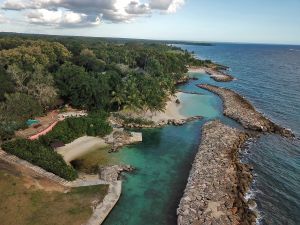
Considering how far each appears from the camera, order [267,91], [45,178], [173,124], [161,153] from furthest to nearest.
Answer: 1. [267,91]
2. [173,124]
3. [161,153]
4. [45,178]

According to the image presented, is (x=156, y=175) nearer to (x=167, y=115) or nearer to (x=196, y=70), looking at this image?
(x=167, y=115)

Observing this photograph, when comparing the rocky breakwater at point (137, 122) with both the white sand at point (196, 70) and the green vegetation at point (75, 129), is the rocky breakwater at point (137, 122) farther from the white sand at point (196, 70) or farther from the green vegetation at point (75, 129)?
the white sand at point (196, 70)

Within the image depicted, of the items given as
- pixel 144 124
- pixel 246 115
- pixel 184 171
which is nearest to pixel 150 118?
pixel 144 124

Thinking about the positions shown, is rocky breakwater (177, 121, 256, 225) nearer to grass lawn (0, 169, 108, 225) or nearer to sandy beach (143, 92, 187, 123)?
grass lawn (0, 169, 108, 225)

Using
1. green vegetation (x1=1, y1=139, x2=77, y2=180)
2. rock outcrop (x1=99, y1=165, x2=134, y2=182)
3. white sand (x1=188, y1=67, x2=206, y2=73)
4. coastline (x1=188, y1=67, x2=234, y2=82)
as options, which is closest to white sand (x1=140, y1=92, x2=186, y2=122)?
rock outcrop (x1=99, y1=165, x2=134, y2=182)

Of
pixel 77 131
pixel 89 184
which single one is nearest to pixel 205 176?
pixel 89 184

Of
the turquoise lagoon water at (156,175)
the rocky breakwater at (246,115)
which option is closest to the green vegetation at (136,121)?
the turquoise lagoon water at (156,175)

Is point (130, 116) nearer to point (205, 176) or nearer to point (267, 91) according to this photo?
point (205, 176)
